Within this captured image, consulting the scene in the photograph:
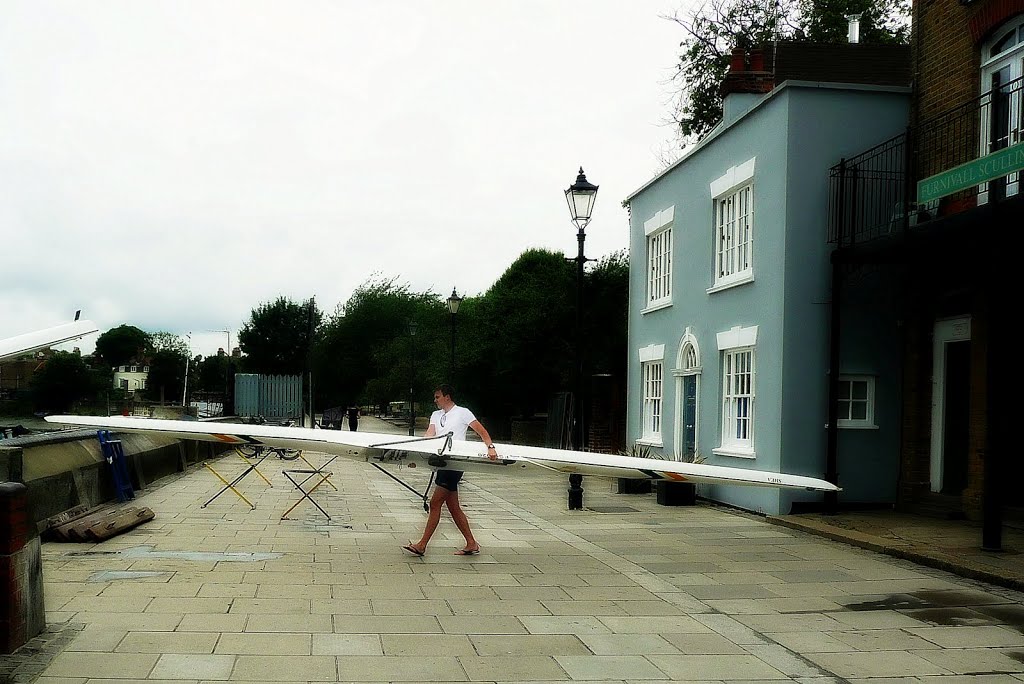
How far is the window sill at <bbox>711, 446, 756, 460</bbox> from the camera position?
1493 cm

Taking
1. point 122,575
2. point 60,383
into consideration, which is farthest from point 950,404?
point 60,383

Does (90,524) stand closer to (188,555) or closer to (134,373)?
(188,555)

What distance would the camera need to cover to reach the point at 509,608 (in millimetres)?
8016

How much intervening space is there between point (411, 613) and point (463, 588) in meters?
1.15

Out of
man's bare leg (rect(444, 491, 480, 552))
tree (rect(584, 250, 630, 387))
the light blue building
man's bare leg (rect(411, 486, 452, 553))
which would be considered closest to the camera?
man's bare leg (rect(411, 486, 452, 553))

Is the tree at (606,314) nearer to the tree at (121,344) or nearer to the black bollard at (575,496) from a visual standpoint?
the black bollard at (575,496)

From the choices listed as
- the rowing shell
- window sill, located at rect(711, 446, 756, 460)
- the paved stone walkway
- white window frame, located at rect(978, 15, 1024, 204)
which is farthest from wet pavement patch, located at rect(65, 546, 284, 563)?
white window frame, located at rect(978, 15, 1024, 204)

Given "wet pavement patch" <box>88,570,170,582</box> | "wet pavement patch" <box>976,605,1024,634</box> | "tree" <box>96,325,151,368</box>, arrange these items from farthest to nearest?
"tree" <box>96,325,151,368</box>, "wet pavement patch" <box>88,570,170,582</box>, "wet pavement patch" <box>976,605,1024,634</box>

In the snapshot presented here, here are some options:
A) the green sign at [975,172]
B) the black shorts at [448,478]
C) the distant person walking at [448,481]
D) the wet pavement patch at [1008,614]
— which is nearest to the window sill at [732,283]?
the green sign at [975,172]

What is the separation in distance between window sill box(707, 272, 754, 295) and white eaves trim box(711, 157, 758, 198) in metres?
1.47

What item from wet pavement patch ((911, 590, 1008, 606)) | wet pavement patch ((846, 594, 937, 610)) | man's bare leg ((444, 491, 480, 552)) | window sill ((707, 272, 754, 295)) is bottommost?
wet pavement patch ((846, 594, 937, 610))

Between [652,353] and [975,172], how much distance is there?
1019cm

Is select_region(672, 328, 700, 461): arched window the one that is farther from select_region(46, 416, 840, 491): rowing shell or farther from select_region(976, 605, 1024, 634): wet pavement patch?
select_region(976, 605, 1024, 634): wet pavement patch

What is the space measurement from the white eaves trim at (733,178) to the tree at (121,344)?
389ft
